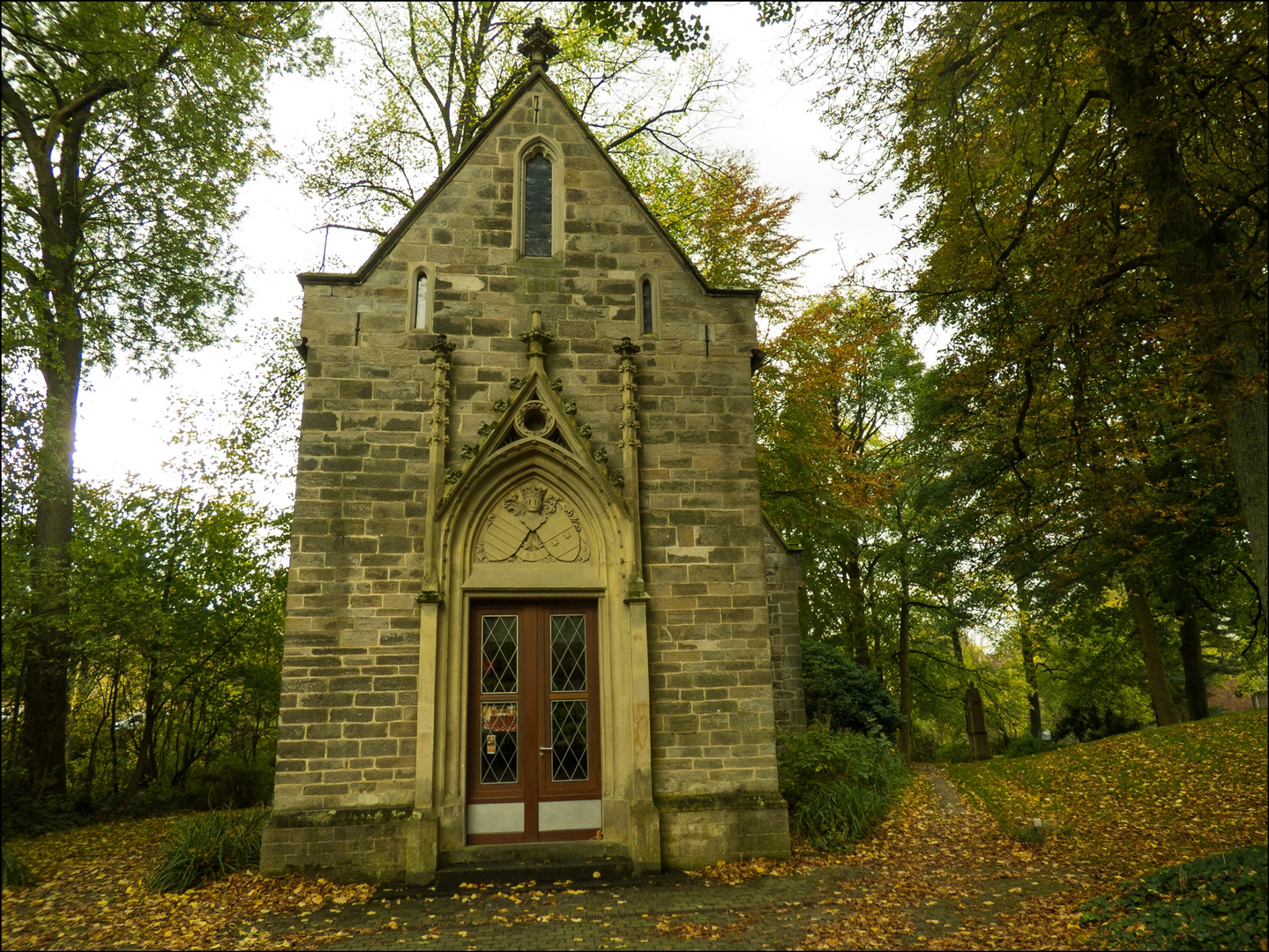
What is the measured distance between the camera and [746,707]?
336 inches

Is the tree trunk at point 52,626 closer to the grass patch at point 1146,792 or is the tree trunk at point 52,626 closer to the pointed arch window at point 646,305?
the pointed arch window at point 646,305

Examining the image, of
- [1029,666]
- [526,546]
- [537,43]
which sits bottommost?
[1029,666]

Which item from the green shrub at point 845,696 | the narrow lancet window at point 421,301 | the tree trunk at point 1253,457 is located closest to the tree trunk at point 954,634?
the green shrub at point 845,696

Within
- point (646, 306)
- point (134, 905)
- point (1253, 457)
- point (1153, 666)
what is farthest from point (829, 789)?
point (1153, 666)

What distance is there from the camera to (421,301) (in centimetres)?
902

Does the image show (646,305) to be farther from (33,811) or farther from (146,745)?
(146,745)

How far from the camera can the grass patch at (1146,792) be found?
8.05 metres

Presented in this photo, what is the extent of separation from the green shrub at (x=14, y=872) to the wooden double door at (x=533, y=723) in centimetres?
364

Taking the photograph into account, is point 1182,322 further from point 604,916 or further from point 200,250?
point 200,250

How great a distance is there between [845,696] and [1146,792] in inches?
229

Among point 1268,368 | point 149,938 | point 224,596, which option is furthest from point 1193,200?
point 224,596

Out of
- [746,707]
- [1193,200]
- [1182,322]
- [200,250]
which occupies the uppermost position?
[200,250]

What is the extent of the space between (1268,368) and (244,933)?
9299 mm

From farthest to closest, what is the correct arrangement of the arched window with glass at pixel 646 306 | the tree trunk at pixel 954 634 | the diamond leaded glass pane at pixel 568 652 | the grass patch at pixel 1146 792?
1. the tree trunk at pixel 954 634
2. the arched window with glass at pixel 646 306
3. the diamond leaded glass pane at pixel 568 652
4. the grass patch at pixel 1146 792
